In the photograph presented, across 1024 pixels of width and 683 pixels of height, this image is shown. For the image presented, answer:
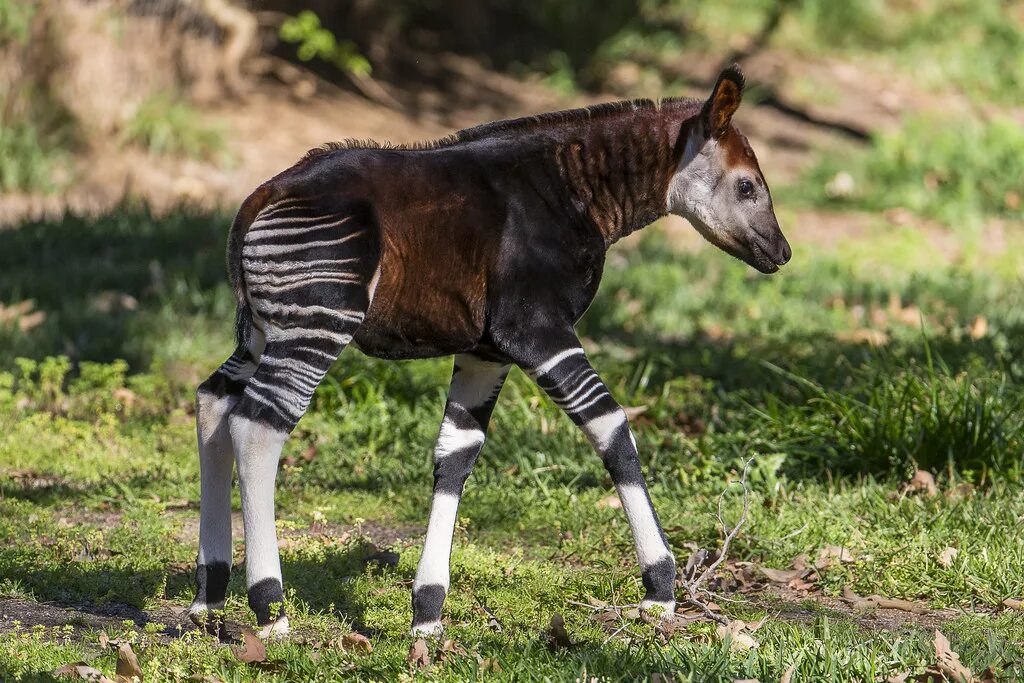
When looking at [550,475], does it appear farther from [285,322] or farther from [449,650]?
[285,322]

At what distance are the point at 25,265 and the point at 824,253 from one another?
6.12 m

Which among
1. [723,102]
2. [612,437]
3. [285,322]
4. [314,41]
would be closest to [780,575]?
[612,437]

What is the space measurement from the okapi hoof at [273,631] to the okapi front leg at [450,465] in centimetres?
42

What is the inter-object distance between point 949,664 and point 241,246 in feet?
7.91

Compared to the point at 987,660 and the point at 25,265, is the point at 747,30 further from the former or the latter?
the point at 987,660

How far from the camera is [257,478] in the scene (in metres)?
3.90

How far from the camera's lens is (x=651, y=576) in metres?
4.22

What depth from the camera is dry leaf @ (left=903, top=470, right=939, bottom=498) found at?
571 cm

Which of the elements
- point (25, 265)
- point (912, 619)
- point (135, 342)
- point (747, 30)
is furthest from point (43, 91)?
point (747, 30)

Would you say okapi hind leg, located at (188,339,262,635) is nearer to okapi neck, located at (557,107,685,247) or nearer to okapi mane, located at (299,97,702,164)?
okapi mane, located at (299,97,702,164)

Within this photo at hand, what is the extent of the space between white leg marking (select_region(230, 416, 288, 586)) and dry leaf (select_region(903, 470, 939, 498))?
298 centimetres

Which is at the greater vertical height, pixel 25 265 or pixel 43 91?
pixel 43 91

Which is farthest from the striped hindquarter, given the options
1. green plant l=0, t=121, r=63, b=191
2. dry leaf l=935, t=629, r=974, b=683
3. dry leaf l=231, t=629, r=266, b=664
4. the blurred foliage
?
the blurred foliage

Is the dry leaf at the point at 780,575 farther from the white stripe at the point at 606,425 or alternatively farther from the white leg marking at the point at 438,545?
the white leg marking at the point at 438,545
